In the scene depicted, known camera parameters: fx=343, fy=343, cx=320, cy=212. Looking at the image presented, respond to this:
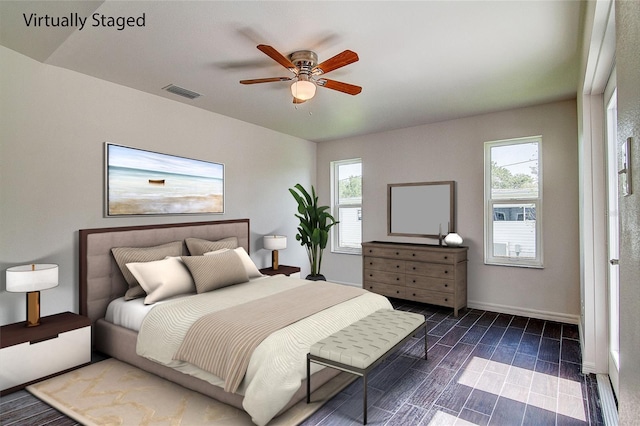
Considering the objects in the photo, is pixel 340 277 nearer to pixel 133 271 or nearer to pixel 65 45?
pixel 133 271

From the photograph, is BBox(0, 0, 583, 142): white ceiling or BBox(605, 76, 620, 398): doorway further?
BBox(605, 76, 620, 398): doorway

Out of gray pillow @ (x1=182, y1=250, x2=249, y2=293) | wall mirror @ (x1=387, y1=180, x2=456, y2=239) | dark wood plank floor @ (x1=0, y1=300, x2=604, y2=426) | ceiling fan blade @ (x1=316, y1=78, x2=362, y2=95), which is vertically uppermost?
ceiling fan blade @ (x1=316, y1=78, x2=362, y2=95)

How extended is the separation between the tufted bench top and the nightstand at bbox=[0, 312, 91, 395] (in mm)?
2032

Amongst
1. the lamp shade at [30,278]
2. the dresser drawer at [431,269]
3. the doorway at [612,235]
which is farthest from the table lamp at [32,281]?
the doorway at [612,235]

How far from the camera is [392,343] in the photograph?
250 centimetres

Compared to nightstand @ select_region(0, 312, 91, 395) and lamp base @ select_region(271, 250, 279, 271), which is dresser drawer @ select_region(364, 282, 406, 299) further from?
nightstand @ select_region(0, 312, 91, 395)

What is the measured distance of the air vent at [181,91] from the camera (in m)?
3.61

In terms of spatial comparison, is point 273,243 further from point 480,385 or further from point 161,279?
point 480,385

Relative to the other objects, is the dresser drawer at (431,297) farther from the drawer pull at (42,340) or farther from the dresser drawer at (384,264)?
the drawer pull at (42,340)

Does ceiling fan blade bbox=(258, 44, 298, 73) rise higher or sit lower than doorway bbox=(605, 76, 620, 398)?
higher

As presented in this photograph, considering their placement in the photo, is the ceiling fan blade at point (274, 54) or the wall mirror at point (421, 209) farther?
the wall mirror at point (421, 209)

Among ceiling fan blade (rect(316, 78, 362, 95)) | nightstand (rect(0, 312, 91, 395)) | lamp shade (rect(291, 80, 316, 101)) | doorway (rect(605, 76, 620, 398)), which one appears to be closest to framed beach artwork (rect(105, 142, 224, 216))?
nightstand (rect(0, 312, 91, 395))

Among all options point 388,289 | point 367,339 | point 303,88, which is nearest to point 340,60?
point 303,88

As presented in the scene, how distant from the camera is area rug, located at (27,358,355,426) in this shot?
2201mm
